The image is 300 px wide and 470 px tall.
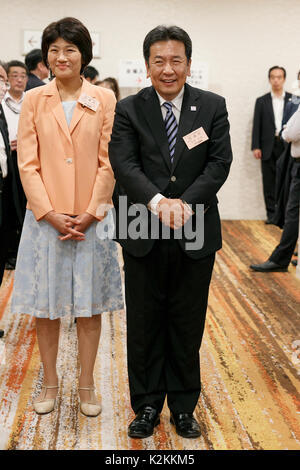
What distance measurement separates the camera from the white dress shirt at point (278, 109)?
694cm

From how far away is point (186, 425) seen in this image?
2428mm

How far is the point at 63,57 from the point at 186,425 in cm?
156

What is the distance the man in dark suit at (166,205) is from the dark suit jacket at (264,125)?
4.81 m

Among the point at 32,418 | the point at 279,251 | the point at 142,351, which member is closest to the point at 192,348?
the point at 142,351

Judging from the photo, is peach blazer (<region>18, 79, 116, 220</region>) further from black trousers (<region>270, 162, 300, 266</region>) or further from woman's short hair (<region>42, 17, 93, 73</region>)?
black trousers (<region>270, 162, 300, 266</region>)

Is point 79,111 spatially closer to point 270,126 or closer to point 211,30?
point 270,126

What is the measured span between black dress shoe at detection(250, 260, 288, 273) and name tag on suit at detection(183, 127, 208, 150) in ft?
9.65

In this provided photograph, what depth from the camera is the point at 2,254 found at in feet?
11.2

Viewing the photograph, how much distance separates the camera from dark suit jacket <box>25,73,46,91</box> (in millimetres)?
4727

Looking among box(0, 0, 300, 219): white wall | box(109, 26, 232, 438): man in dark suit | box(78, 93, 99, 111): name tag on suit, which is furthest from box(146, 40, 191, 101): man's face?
box(0, 0, 300, 219): white wall

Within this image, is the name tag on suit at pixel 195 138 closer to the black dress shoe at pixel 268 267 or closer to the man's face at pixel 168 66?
the man's face at pixel 168 66

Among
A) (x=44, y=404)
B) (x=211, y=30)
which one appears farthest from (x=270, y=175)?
(x=44, y=404)

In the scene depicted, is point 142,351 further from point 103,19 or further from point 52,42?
point 103,19

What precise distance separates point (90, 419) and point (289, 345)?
4.48 ft
